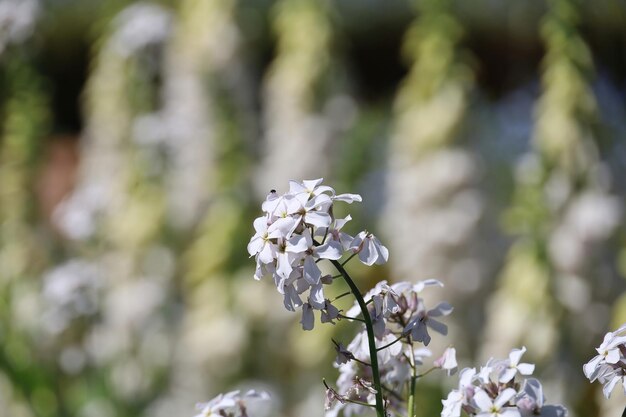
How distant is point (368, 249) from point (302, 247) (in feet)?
0.30

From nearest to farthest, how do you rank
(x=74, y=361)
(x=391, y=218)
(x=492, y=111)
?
(x=74, y=361) < (x=391, y=218) < (x=492, y=111)

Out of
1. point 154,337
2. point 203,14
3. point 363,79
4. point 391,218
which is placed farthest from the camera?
point 363,79

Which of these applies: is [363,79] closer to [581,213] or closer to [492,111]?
[492,111]

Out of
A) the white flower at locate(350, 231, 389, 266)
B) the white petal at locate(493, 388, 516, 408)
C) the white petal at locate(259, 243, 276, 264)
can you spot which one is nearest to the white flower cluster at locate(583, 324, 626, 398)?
the white petal at locate(493, 388, 516, 408)

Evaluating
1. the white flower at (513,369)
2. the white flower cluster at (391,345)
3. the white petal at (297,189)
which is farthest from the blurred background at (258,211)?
the white petal at (297,189)

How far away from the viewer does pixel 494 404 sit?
1140mm

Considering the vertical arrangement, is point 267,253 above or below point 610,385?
above

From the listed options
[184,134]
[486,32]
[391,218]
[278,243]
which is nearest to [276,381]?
[391,218]

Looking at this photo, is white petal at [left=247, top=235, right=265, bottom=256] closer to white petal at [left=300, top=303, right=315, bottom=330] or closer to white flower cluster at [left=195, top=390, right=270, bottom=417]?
white petal at [left=300, top=303, right=315, bottom=330]

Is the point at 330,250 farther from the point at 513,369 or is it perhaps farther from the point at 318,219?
the point at 513,369

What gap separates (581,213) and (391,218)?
119 centimetres

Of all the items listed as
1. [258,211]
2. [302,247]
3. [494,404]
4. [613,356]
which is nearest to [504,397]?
[494,404]

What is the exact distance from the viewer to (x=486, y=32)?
30.5ft

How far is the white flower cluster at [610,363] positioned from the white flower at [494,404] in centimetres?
12
